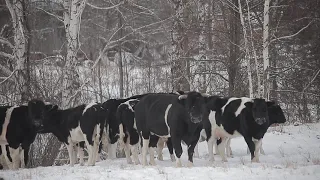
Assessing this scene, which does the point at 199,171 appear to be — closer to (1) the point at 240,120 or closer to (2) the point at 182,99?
(2) the point at 182,99

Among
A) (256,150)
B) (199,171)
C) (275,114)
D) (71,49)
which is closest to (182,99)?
(199,171)

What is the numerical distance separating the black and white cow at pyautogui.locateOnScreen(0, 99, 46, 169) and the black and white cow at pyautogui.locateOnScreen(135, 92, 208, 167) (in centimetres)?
306

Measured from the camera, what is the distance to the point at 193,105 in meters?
12.3

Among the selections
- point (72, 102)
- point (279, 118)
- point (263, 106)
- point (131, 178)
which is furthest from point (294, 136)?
point (131, 178)

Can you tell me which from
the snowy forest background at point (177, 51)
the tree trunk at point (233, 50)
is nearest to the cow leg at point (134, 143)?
the snowy forest background at point (177, 51)

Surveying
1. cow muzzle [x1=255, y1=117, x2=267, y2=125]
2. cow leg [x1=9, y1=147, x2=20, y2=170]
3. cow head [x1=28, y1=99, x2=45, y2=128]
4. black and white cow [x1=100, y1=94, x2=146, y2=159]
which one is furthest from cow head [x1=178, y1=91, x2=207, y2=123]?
cow leg [x1=9, y1=147, x2=20, y2=170]

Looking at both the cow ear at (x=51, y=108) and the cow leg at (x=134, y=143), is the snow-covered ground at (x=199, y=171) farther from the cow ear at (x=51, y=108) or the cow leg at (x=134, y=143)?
the cow ear at (x=51, y=108)

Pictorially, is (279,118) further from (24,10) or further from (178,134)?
(24,10)

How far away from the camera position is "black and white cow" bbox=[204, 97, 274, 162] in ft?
44.5

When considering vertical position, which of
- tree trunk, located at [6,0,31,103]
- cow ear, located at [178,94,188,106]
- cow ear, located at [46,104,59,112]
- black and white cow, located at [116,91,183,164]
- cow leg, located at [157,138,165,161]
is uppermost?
tree trunk, located at [6,0,31,103]

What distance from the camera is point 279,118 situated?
15.3 meters

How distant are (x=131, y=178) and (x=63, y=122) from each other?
5.62 metres

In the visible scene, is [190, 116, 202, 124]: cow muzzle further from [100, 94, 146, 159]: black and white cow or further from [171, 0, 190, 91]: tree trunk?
[171, 0, 190, 91]: tree trunk

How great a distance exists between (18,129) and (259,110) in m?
6.98
